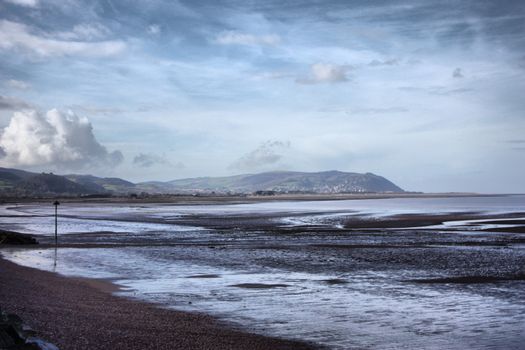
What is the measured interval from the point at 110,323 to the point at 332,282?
994cm

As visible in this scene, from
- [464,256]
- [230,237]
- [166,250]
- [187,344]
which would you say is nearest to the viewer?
[187,344]

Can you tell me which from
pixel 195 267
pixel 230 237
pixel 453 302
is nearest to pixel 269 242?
pixel 230 237

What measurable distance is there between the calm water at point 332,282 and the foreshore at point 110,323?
106cm

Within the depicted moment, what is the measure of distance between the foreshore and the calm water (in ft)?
3.49

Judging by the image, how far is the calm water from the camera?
528 inches

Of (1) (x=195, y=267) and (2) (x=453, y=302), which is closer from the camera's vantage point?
(2) (x=453, y=302)

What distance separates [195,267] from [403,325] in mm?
13170

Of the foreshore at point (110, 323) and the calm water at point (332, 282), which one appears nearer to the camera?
the foreshore at point (110, 323)

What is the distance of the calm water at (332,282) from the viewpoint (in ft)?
44.0

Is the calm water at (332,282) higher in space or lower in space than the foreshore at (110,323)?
lower

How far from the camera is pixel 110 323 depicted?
Answer: 1314cm

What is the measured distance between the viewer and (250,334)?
508 inches

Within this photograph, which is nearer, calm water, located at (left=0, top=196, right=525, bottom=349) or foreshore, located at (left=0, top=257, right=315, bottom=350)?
foreshore, located at (left=0, top=257, right=315, bottom=350)

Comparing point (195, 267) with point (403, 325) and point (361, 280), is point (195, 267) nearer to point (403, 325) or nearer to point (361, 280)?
point (361, 280)
